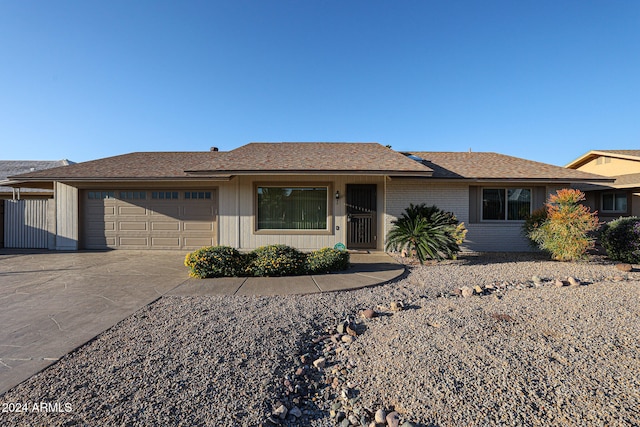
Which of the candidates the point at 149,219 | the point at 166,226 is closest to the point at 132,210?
the point at 149,219

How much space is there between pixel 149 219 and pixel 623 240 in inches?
610

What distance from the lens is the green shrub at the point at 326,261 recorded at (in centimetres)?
687

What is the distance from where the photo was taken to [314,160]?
33.1ft

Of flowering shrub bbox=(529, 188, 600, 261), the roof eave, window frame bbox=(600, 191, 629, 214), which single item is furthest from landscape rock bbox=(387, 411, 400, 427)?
window frame bbox=(600, 191, 629, 214)

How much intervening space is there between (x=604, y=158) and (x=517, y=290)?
58.3 ft

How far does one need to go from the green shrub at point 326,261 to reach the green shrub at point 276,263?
22 cm

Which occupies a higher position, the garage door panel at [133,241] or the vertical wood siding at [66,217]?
the vertical wood siding at [66,217]

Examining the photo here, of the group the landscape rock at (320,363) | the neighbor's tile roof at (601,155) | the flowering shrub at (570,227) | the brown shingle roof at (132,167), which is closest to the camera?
the landscape rock at (320,363)

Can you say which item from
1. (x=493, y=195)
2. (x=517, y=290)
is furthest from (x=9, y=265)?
(x=493, y=195)

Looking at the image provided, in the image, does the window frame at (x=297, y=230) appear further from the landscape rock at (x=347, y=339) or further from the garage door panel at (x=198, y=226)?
the landscape rock at (x=347, y=339)

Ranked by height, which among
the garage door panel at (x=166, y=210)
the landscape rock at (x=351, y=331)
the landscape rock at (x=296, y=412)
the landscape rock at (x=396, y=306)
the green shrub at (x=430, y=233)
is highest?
the garage door panel at (x=166, y=210)

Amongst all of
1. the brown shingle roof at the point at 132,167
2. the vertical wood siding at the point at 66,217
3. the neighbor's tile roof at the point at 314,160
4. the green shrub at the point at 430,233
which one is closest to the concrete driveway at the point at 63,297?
the vertical wood siding at the point at 66,217

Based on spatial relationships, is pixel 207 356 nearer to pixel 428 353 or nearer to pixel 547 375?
pixel 428 353

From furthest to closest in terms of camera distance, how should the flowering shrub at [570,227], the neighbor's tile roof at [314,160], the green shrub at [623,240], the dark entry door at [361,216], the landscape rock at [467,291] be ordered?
1. the dark entry door at [361,216]
2. the neighbor's tile roof at [314,160]
3. the green shrub at [623,240]
4. the flowering shrub at [570,227]
5. the landscape rock at [467,291]
